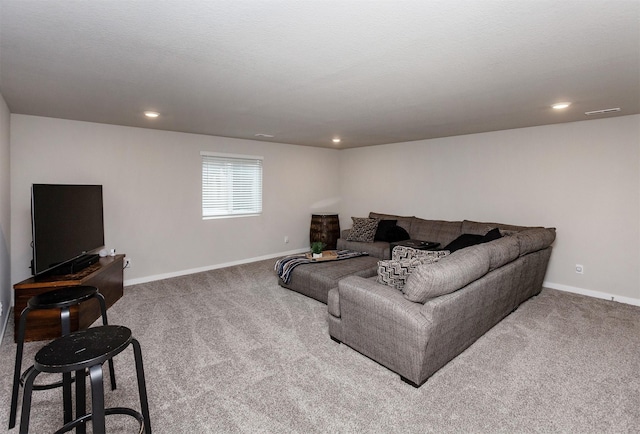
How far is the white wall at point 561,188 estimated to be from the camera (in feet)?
12.7

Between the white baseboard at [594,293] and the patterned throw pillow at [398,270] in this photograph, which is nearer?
the patterned throw pillow at [398,270]

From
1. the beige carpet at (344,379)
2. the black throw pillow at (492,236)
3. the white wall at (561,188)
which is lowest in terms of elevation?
the beige carpet at (344,379)

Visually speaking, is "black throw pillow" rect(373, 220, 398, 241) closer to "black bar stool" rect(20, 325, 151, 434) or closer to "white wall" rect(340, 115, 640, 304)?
"white wall" rect(340, 115, 640, 304)

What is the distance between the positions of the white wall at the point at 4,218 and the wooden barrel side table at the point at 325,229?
14.6 ft

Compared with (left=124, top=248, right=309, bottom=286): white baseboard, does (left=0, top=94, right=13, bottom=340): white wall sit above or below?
above

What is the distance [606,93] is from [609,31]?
4.88 feet

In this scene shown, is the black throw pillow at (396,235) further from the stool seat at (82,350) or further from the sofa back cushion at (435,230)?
the stool seat at (82,350)

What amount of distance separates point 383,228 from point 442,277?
3421mm

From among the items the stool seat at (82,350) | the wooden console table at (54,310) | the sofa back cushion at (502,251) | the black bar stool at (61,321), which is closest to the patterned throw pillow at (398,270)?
the sofa back cushion at (502,251)

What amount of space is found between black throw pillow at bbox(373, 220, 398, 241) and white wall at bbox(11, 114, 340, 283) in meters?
1.72

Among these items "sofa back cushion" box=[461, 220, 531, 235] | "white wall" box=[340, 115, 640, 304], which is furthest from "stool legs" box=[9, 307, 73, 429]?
"white wall" box=[340, 115, 640, 304]

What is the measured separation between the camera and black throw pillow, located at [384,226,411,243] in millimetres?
5466

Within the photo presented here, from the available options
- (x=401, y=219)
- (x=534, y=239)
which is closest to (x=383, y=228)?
(x=401, y=219)

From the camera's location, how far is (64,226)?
10.8 feet
